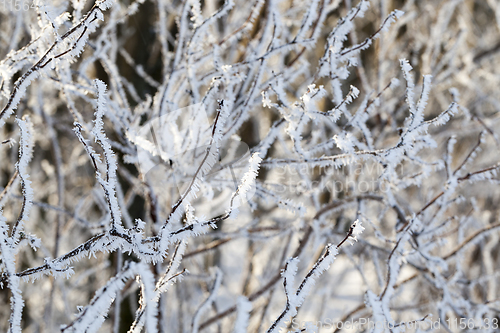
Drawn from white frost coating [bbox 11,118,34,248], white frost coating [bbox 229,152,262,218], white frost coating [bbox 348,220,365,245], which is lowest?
white frost coating [bbox 348,220,365,245]

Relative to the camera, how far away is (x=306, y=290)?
938mm

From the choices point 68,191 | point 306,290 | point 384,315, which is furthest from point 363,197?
point 68,191

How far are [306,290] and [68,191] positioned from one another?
4759 mm

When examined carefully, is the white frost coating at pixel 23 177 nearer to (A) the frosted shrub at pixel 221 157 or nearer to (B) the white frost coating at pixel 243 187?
(A) the frosted shrub at pixel 221 157

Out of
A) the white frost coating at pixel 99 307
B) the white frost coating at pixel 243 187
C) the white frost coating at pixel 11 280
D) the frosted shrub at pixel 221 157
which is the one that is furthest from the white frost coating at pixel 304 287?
the white frost coating at pixel 11 280

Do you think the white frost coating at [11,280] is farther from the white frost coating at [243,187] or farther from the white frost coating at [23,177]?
the white frost coating at [243,187]

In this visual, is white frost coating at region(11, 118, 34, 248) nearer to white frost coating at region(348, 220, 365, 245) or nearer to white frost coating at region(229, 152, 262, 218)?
white frost coating at region(229, 152, 262, 218)

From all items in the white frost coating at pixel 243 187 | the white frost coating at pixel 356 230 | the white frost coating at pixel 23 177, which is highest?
the white frost coating at pixel 23 177

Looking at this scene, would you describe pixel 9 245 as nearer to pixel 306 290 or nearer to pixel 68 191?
pixel 306 290

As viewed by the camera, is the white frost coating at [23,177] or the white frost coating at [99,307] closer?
the white frost coating at [99,307]

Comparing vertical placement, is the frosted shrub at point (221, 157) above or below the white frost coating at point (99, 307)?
above

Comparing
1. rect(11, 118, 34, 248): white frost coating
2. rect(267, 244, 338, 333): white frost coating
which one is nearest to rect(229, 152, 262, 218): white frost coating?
rect(267, 244, 338, 333): white frost coating

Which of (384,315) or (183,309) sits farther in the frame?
(183,309)

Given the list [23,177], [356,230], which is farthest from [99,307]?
[356,230]
